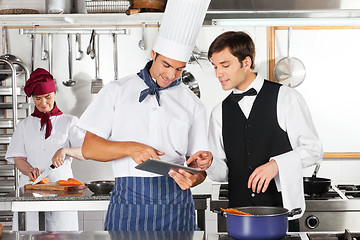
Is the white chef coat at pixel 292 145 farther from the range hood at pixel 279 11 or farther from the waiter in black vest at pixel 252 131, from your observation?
the range hood at pixel 279 11

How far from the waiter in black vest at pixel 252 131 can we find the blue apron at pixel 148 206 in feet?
1.16

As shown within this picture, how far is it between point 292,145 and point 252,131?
0.21 metres

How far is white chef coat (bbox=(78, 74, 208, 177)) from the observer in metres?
2.41

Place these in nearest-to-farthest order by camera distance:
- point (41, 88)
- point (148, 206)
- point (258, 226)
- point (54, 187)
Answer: point (258, 226)
point (148, 206)
point (54, 187)
point (41, 88)

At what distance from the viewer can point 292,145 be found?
2771mm

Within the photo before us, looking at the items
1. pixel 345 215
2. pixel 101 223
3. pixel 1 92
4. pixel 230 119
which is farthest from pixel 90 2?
pixel 345 215

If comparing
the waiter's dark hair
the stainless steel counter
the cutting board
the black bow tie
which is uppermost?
the waiter's dark hair

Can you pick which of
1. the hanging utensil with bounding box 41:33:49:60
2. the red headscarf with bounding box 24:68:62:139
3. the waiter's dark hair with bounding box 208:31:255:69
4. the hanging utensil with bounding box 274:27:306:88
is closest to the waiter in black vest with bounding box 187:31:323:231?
the waiter's dark hair with bounding box 208:31:255:69

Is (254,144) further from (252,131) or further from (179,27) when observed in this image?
(179,27)

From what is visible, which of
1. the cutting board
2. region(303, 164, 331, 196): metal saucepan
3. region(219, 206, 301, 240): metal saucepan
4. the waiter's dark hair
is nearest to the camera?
region(219, 206, 301, 240): metal saucepan

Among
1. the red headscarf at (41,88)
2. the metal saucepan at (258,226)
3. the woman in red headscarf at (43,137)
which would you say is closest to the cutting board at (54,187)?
the woman in red headscarf at (43,137)

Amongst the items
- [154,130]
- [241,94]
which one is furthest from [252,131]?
[154,130]

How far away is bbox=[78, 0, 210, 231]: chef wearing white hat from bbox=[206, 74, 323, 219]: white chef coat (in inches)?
13.1

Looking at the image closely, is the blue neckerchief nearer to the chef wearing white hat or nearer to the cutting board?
the chef wearing white hat
